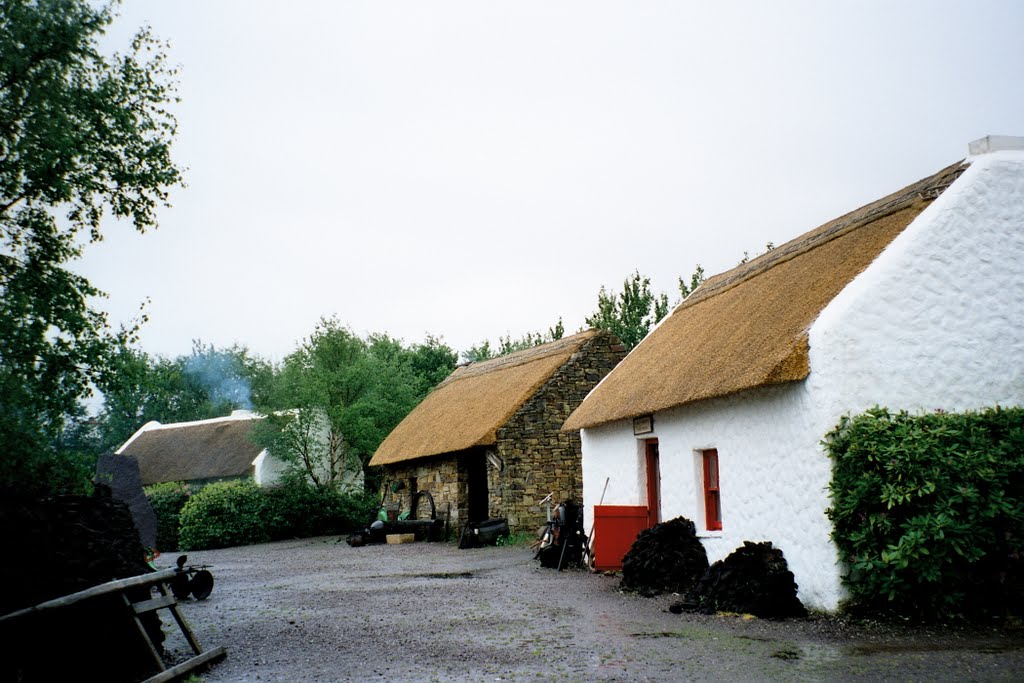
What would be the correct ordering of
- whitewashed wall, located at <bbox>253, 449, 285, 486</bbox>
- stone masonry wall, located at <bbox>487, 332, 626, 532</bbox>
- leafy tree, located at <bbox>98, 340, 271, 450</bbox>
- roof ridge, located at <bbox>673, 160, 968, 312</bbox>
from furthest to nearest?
leafy tree, located at <bbox>98, 340, 271, 450</bbox>, whitewashed wall, located at <bbox>253, 449, 285, 486</bbox>, stone masonry wall, located at <bbox>487, 332, 626, 532</bbox>, roof ridge, located at <bbox>673, 160, 968, 312</bbox>

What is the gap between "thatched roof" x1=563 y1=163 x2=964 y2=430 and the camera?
10.9 metres

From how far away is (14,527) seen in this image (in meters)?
7.37

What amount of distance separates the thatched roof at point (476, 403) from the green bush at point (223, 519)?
4.32 m

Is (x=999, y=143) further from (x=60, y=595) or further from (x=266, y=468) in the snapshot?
(x=266, y=468)

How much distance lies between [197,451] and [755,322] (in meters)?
33.3

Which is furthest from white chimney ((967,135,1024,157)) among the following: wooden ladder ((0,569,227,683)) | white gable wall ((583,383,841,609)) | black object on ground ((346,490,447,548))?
black object on ground ((346,490,447,548))

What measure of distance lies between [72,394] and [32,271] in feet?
7.21

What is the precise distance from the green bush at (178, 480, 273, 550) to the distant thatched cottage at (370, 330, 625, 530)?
594 centimetres

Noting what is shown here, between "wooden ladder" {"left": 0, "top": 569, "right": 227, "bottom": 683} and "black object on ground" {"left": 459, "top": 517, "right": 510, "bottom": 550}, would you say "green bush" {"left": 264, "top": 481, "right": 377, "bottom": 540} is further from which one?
"wooden ladder" {"left": 0, "top": 569, "right": 227, "bottom": 683}

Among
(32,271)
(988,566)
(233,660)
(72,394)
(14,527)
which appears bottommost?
(233,660)

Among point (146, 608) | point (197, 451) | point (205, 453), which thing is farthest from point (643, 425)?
point (197, 451)

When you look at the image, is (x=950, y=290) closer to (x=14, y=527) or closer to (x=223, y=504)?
(x=14, y=527)

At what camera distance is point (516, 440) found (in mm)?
23281

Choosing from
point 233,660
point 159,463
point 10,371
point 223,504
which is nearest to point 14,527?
point 233,660
